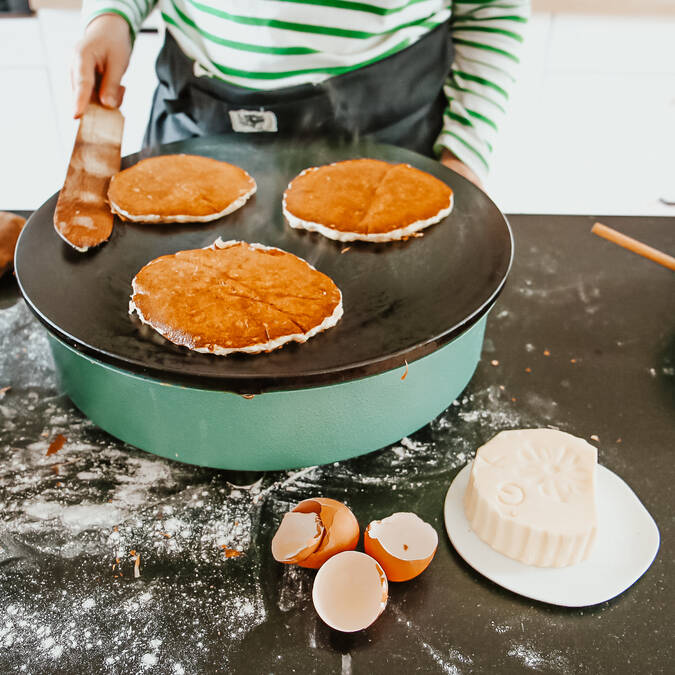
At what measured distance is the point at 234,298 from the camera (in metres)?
0.93

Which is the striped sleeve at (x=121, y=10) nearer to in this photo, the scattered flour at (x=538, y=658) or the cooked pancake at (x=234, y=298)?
the cooked pancake at (x=234, y=298)

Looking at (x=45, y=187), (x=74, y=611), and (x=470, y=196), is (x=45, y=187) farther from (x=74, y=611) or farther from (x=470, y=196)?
(x=74, y=611)

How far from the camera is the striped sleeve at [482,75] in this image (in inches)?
56.8

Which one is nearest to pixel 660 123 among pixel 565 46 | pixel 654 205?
pixel 654 205

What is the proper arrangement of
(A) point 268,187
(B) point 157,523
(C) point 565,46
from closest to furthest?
(B) point 157,523, (A) point 268,187, (C) point 565,46

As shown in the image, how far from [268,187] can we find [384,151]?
32 cm

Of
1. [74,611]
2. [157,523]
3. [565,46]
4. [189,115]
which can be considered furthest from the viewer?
[565,46]

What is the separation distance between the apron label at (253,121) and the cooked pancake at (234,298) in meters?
0.47

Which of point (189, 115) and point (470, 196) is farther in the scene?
point (189, 115)

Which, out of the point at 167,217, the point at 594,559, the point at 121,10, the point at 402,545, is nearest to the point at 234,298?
the point at 167,217

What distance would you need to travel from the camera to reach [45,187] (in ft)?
9.43

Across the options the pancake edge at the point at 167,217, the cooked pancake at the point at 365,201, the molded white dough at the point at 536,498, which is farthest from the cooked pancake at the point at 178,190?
the molded white dough at the point at 536,498

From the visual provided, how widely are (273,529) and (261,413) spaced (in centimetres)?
17

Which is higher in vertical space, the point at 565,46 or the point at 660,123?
the point at 565,46
